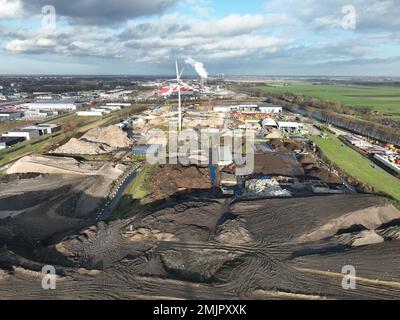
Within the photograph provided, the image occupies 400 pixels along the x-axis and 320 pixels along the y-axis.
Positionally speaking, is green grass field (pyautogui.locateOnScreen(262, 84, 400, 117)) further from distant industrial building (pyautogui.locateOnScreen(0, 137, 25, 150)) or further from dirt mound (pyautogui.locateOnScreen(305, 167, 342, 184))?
distant industrial building (pyautogui.locateOnScreen(0, 137, 25, 150))

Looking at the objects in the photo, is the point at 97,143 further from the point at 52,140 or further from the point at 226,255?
the point at 226,255

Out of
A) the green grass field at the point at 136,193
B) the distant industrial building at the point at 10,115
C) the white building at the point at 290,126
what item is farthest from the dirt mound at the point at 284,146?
the distant industrial building at the point at 10,115

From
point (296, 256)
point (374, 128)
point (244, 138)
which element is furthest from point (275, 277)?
point (374, 128)

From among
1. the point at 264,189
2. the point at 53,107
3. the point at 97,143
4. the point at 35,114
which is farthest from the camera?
the point at 53,107

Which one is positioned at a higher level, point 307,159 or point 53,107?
point 53,107

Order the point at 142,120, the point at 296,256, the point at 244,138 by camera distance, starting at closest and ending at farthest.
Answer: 1. the point at 296,256
2. the point at 244,138
3. the point at 142,120

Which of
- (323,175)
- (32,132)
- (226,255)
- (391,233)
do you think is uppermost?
(32,132)

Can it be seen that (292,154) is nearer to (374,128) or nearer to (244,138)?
(244,138)

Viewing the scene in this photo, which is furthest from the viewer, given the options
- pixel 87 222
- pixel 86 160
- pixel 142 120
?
pixel 142 120

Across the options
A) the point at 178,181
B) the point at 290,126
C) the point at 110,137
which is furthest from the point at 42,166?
the point at 290,126
